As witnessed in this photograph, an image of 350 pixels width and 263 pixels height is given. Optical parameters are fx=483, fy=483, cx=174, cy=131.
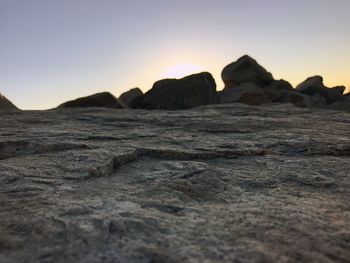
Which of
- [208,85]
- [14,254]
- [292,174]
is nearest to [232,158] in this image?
[292,174]

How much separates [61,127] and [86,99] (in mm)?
4867

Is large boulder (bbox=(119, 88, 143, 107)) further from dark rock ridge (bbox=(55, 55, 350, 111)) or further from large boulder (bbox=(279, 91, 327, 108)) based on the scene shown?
large boulder (bbox=(279, 91, 327, 108))

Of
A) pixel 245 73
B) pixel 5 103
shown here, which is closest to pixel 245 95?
pixel 245 73

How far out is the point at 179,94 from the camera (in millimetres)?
12664

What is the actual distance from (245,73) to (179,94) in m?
7.78

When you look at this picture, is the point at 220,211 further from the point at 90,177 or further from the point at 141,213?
the point at 90,177

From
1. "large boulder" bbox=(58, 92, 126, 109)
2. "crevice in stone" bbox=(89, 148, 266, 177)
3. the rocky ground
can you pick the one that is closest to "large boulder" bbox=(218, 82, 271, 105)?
"large boulder" bbox=(58, 92, 126, 109)

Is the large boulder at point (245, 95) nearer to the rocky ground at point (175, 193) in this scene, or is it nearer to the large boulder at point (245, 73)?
the large boulder at point (245, 73)

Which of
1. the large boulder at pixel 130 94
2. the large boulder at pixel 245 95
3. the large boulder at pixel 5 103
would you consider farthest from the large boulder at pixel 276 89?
the large boulder at pixel 5 103

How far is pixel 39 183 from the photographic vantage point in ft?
13.3

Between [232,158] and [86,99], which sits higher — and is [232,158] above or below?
below

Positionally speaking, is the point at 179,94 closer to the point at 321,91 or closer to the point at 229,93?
the point at 229,93

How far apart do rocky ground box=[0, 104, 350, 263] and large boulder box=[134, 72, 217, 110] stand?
16.6 ft

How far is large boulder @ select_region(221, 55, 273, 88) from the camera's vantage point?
19500mm
